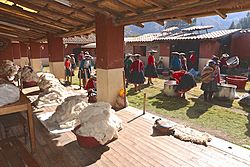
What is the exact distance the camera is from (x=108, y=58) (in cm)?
717

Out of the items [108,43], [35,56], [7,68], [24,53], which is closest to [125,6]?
[108,43]

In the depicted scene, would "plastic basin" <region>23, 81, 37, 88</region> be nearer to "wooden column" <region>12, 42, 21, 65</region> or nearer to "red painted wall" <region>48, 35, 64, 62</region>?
"red painted wall" <region>48, 35, 64, 62</region>

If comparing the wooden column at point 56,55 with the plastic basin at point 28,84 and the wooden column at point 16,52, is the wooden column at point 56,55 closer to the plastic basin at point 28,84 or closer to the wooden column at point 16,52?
the plastic basin at point 28,84

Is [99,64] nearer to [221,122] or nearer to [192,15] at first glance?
[192,15]

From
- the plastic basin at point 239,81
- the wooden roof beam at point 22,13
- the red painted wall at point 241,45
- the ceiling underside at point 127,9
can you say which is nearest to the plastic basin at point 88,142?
the ceiling underside at point 127,9

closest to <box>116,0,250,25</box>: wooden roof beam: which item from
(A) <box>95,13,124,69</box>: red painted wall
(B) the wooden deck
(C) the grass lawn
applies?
(A) <box>95,13,124,69</box>: red painted wall

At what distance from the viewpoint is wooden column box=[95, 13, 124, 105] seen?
7.05 m

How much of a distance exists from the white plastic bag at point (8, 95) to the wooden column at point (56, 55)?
29.8 feet

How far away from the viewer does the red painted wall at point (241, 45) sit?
56.4 ft

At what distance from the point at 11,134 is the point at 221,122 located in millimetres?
6194

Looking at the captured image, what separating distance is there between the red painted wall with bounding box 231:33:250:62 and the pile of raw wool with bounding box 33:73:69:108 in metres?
15.7

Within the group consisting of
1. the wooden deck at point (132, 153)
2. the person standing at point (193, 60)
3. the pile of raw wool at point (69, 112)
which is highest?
the person standing at point (193, 60)

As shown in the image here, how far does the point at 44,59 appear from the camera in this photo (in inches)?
1049

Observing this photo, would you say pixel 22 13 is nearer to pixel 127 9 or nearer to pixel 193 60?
pixel 127 9
